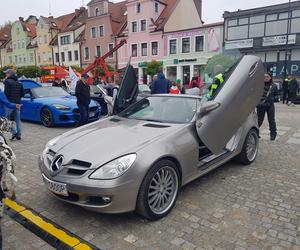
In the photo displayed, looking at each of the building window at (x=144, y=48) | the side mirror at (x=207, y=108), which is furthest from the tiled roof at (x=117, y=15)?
the side mirror at (x=207, y=108)

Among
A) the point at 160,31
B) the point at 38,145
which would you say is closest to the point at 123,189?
the point at 38,145

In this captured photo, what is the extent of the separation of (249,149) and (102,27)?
129 feet

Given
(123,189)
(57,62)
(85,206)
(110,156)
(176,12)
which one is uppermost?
(176,12)

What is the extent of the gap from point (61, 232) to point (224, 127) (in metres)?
2.58

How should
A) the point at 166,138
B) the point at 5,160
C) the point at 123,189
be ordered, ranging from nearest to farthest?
the point at 5,160, the point at 123,189, the point at 166,138

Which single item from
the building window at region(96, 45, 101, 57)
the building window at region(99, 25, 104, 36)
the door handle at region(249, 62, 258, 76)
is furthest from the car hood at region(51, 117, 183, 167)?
the building window at region(99, 25, 104, 36)

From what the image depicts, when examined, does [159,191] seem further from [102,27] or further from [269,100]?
[102,27]

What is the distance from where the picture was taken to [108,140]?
3.55 metres

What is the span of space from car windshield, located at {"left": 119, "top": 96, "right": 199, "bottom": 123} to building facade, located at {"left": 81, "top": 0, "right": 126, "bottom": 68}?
36104 millimetres

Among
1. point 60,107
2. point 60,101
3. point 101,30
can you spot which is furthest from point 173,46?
point 60,107

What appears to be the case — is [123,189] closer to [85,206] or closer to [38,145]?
[85,206]

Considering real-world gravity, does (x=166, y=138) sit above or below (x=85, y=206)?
above

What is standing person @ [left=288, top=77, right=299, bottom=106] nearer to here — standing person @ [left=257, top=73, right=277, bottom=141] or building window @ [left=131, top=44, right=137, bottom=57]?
standing person @ [left=257, top=73, right=277, bottom=141]

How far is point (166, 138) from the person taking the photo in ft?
11.5
